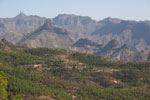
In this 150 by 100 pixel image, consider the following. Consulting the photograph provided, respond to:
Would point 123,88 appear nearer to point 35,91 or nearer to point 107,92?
point 107,92

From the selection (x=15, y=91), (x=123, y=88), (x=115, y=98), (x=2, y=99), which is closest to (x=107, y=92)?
(x=115, y=98)

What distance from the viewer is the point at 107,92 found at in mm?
176750

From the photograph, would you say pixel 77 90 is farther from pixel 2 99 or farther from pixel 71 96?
pixel 2 99

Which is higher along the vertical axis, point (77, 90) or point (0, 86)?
point (0, 86)

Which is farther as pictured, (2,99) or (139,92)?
(139,92)

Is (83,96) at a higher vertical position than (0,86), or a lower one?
lower

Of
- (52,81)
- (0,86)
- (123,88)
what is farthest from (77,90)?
(0,86)

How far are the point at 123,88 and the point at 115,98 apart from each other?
39.4 m

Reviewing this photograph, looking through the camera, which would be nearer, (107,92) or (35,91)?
(35,91)

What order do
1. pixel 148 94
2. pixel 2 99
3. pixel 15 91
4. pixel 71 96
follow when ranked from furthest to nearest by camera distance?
pixel 148 94 < pixel 71 96 < pixel 15 91 < pixel 2 99

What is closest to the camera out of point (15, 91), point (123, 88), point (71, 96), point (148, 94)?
point (15, 91)

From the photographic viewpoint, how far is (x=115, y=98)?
161750 millimetres

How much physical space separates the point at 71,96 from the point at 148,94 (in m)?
56.9

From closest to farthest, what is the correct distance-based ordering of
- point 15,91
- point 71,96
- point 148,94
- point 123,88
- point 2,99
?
point 2,99 → point 15,91 → point 71,96 → point 148,94 → point 123,88
